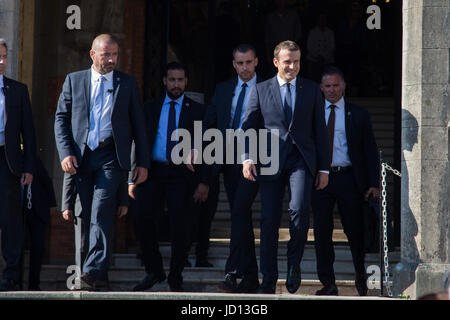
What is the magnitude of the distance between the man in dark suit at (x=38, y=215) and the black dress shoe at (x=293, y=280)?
2.80 metres

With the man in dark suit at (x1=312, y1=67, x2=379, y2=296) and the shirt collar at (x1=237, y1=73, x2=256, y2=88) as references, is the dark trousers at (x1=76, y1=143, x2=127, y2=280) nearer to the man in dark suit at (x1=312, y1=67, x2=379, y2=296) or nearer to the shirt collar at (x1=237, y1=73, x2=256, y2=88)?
the shirt collar at (x1=237, y1=73, x2=256, y2=88)

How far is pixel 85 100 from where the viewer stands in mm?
9312

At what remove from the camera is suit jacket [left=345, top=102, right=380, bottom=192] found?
10.2m

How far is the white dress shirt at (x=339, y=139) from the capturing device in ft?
33.6

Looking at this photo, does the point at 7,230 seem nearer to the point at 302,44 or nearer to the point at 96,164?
the point at 96,164

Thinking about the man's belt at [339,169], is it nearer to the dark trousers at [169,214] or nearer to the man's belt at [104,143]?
the dark trousers at [169,214]

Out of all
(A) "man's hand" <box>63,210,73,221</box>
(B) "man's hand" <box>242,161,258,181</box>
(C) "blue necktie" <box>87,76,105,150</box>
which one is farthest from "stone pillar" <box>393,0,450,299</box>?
(A) "man's hand" <box>63,210,73,221</box>

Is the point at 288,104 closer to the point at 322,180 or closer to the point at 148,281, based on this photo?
the point at 322,180

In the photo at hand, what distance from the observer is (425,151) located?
33.3 ft

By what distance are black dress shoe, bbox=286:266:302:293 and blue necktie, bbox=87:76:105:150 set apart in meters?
1.94

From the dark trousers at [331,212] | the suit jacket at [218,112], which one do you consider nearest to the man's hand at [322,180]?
the dark trousers at [331,212]

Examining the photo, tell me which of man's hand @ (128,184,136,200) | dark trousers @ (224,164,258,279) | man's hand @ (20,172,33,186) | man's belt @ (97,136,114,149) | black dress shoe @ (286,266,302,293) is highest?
man's belt @ (97,136,114,149)

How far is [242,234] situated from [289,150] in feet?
3.04

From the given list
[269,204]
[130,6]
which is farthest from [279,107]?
[130,6]
